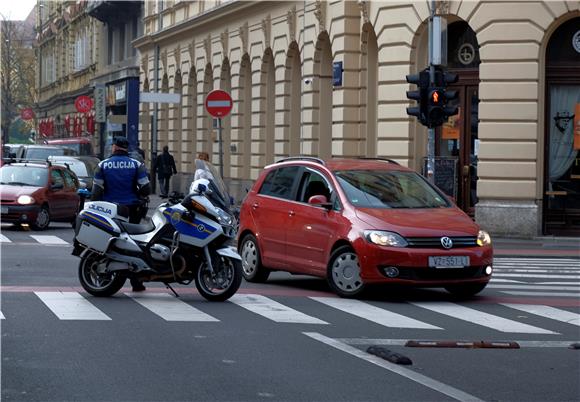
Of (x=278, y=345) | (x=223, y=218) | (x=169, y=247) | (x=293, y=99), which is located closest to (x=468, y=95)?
(x=293, y=99)

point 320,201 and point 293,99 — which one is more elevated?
point 293,99

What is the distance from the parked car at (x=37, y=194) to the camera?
2688 cm

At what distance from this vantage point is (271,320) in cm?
1241

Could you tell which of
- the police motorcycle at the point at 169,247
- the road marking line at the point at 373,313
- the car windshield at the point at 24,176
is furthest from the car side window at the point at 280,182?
the car windshield at the point at 24,176

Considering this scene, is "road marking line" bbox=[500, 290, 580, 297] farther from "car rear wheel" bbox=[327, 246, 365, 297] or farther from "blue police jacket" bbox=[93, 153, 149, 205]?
"blue police jacket" bbox=[93, 153, 149, 205]

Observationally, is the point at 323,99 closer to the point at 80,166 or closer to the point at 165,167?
the point at 80,166

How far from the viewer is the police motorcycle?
1380 cm

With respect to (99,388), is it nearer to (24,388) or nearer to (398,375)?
(24,388)

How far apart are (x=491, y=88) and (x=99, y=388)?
19.3 meters

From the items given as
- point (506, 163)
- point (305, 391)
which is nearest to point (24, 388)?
point (305, 391)

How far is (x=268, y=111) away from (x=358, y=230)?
2481 cm

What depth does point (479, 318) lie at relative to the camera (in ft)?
43.4

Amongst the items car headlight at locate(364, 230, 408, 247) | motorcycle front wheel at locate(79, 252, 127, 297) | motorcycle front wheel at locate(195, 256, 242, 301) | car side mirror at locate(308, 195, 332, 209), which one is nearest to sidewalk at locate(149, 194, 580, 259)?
car side mirror at locate(308, 195, 332, 209)

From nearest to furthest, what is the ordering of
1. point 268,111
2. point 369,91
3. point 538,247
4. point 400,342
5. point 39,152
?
point 400,342 < point 538,247 < point 369,91 < point 268,111 < point 39,152
